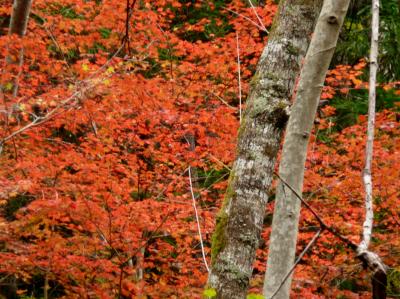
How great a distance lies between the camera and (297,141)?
6.84 ft

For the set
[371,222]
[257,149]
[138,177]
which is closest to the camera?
[371,222]

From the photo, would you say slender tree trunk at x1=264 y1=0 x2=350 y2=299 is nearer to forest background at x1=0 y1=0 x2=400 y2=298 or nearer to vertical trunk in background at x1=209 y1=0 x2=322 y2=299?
vertical trunk in background at x1=209 y1=0 x2=322 y2=299

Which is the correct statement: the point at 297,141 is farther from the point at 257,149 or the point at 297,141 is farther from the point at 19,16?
the point at 19,16

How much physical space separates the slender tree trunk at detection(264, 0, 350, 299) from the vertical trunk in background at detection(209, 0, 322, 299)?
0.21 feet

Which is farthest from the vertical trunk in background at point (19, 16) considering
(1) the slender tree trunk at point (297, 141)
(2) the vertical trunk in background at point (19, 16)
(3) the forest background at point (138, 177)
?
(1) the slender tree trunk at point (297, 141)

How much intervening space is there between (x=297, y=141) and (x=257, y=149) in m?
0.20

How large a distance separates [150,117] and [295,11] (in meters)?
4.87

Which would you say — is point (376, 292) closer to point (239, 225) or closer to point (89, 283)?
point (239, 225)

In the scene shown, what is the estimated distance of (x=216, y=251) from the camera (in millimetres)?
1973

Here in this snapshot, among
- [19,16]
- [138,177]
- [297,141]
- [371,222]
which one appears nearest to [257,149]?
[297,141]

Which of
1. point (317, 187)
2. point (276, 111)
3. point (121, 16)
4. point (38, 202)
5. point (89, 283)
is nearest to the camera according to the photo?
point (276, 111)

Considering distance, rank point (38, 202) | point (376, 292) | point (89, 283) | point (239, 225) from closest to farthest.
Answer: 1. point (376, 292)
2. point (239, 225)
3. point (38, 202)
4. point (89, 283)

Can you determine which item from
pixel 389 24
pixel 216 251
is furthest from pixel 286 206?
pixel 389 24

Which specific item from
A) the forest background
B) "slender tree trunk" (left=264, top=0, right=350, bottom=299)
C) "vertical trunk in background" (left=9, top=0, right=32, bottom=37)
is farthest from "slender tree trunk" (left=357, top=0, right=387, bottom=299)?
"vertical trunk in background" (left=9, top=0, right=32, bottom=37)
